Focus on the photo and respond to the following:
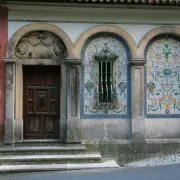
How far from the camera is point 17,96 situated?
9188 mm

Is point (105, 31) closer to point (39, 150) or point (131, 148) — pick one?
point (131, 148)

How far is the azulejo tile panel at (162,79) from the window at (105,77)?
3.42 ft

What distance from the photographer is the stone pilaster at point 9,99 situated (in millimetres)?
8984

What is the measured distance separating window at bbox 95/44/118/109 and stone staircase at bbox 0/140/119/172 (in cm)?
152

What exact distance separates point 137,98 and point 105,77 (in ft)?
3.74

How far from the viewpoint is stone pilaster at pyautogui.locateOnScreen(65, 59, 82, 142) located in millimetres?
9102

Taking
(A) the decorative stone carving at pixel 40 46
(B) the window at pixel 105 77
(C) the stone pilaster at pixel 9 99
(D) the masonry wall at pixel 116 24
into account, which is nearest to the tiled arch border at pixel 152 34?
(D) the masonry wall at pixel 116 24

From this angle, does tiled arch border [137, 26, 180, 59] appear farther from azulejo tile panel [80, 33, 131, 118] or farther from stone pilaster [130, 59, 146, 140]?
azulejo tile panel [80, 33, 131, 118]

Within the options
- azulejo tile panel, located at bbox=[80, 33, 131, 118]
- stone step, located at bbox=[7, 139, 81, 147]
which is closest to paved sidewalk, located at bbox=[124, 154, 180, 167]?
azulejo tile panel, located at bbox=[80, 33, 131, 118]

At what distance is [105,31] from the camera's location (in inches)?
367

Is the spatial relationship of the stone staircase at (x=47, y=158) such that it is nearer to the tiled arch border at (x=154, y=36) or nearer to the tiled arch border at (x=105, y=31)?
the tiled arch border at (x=154, y=36)

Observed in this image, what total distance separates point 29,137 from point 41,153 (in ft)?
3.12

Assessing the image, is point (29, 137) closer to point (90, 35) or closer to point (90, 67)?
point (90, 67)

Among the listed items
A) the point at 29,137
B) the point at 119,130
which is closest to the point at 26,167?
the point at 29,137
